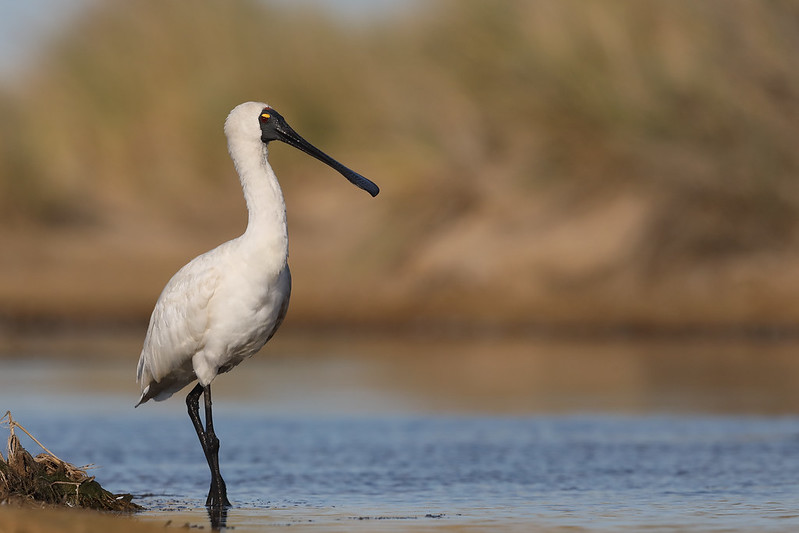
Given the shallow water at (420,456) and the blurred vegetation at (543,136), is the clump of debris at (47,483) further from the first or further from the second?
the blurred vegetation at (543,136)

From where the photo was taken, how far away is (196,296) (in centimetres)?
895

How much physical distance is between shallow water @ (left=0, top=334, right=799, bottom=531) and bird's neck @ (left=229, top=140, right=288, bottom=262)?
53.8 inches

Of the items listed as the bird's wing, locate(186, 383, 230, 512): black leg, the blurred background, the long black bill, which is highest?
the blurred background

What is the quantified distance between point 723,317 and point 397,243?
166 inches

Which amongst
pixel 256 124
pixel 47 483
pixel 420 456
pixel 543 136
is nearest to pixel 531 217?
pixel 543 136

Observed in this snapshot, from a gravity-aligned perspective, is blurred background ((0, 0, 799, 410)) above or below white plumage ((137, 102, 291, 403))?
above

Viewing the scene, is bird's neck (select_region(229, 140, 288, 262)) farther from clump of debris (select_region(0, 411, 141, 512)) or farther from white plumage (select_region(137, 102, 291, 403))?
clump of debris (select_region(0, 411, 141, 512))

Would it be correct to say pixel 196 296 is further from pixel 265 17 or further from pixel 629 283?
pixel 265 17

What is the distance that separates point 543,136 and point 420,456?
982 centimetres

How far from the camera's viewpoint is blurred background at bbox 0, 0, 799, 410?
704 inches

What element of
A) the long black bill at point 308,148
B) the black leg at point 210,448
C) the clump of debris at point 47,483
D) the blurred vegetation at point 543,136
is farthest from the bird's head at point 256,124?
the blurred vegetation at point 543,136

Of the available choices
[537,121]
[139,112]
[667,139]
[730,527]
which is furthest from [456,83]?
[730,527]

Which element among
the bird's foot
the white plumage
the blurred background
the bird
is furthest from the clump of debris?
the blurred background

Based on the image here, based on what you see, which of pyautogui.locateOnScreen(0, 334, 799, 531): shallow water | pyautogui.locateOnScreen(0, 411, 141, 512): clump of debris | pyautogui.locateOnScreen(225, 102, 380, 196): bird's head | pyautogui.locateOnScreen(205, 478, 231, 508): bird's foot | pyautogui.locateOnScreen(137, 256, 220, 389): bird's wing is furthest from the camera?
pyautogui.locateOnScreen(225, 102, 380, 196): bird's head
